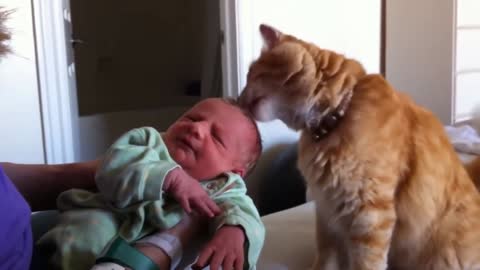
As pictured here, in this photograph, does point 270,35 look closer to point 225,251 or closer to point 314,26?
point 225,251

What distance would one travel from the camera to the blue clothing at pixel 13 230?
76cm

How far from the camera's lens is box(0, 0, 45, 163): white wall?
1.66m

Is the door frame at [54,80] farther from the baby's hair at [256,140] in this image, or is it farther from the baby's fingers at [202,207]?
the baby's fingers at [202,207]

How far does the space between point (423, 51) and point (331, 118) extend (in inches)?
78.7

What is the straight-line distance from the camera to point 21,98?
5.58 feet

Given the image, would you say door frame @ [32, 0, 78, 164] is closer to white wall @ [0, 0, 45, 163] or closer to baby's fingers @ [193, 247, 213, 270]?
white wall @ [0, 0, 45, 163]

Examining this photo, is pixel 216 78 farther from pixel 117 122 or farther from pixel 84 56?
pixel 84 56

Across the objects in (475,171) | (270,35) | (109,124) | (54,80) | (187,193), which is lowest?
(109,124)

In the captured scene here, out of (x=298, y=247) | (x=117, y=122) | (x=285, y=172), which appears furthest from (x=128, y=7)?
(x=298, y=247)

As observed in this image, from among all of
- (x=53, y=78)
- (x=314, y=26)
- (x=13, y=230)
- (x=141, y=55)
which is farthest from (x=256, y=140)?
(x=141, y=55)

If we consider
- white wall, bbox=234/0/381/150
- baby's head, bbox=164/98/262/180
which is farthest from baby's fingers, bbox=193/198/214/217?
white wall, bbox=234/0/381/150

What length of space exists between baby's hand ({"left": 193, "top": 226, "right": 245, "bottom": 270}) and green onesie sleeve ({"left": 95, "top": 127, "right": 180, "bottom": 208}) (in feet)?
0.38

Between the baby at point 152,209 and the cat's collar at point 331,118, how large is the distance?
0.19 meters

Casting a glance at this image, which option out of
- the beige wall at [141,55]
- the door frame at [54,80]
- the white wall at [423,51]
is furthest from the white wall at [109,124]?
the white wall at [423,51]
